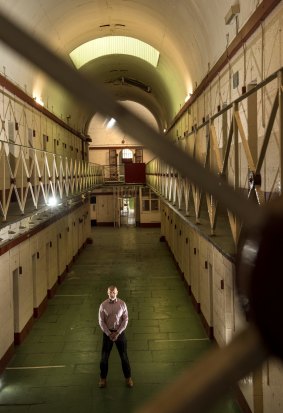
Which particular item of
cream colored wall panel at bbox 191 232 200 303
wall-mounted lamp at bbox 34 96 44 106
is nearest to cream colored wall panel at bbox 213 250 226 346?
cream colored wall panel at bbox 191 232 200 303

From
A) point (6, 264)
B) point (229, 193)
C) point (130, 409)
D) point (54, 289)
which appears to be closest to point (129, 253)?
point (54, 289)

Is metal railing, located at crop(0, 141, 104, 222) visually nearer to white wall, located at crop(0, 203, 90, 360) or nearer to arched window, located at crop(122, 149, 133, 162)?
white wall, located at crop(0, 203, 90, 360)

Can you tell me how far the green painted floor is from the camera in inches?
228

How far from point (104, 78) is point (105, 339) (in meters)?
14.1

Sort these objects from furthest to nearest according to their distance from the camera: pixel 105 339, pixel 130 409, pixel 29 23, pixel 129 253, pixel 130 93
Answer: pixel 130 93, pixel 129 253, pixel 29 23, pixel 105 339, pixel 130 409

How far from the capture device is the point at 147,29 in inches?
454

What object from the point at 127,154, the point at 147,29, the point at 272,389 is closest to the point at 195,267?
the point at 272,389

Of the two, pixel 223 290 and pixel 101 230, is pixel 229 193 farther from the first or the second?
pixel 101 230

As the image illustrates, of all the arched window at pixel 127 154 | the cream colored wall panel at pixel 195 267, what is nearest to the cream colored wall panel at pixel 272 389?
the cream colored wall panel at pixel 195 267

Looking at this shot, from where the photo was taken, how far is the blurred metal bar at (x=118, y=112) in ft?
2.31

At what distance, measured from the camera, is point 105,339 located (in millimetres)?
6105

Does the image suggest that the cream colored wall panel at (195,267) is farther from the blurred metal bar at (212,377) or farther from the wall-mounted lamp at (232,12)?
the blurred metal bar at (212,377)

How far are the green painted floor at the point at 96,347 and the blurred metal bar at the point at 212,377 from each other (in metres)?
5.33

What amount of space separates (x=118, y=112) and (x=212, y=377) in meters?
0.42
